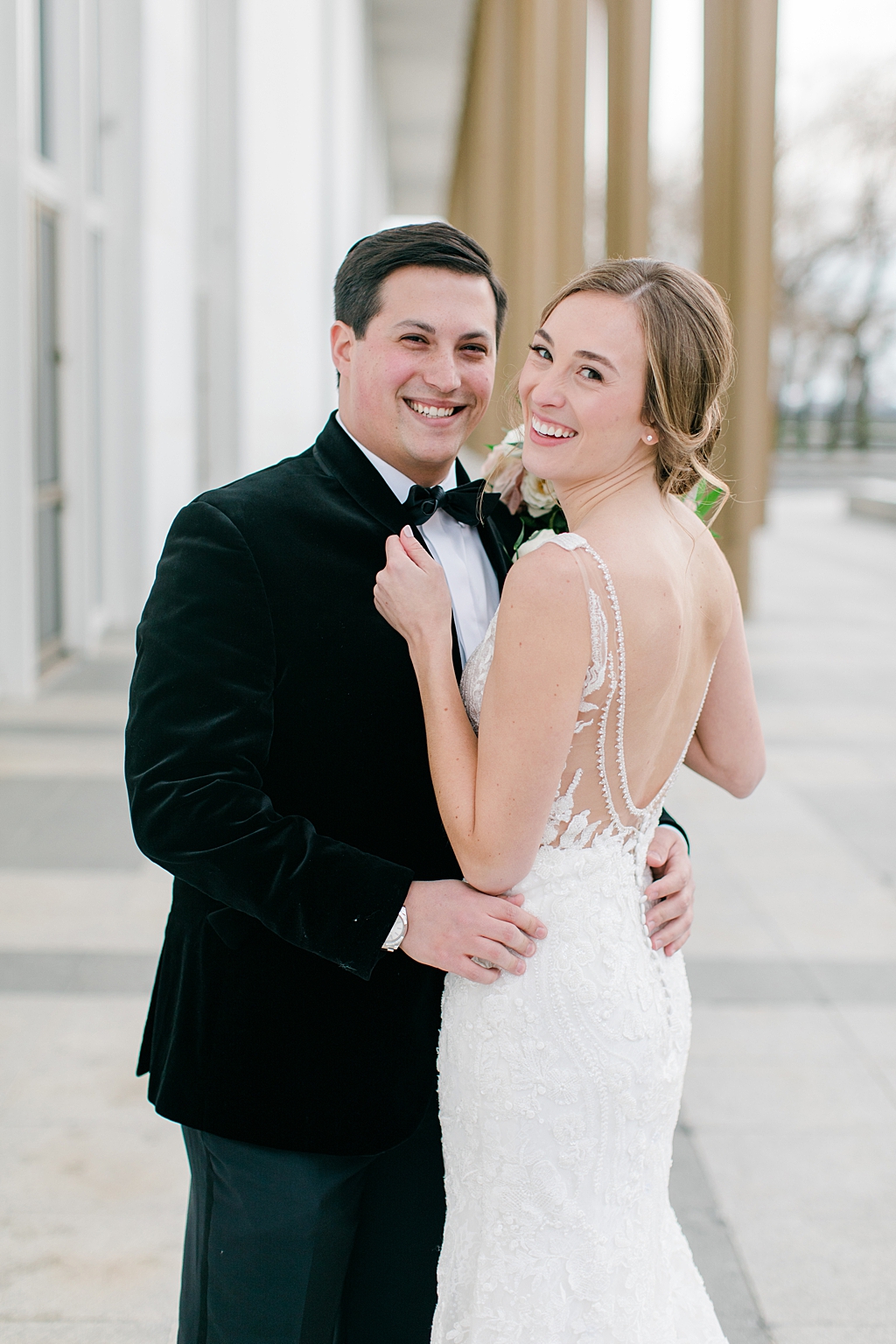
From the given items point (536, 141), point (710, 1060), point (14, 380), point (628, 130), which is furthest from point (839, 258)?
point (710, 1060)

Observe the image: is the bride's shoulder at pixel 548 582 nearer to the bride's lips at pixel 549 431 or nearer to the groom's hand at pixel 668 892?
the bride's lips at pixel 549 431

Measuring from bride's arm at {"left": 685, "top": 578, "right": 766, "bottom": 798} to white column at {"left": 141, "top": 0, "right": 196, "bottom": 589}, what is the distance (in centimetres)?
872

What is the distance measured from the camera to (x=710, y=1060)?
370cm

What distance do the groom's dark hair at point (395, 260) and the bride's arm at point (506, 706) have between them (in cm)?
43

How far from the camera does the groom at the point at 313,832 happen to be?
1659 millimetres

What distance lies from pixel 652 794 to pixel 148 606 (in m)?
0.74

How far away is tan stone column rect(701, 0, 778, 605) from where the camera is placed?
9.16m

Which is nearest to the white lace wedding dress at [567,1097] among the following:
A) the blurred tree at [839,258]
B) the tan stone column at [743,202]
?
the tan stone column at [743,202]

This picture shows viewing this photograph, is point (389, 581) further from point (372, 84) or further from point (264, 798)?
point (372, 84)

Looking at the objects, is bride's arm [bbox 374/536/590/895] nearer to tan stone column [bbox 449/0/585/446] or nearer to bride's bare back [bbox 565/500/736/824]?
bride's bare back [bbox 565/500/736/824]

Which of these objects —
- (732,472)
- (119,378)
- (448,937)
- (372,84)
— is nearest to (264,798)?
(448,937)

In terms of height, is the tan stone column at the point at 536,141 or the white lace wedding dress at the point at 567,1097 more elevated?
the tan stone column at the point at 536,141

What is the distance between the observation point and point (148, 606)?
1.74 meters

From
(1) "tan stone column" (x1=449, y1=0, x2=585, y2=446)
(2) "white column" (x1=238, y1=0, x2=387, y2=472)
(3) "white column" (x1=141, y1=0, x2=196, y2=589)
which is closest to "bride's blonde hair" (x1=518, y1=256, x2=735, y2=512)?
(1) "tan stone column" (x1=449, y1=0, x2=585, y2=446)
